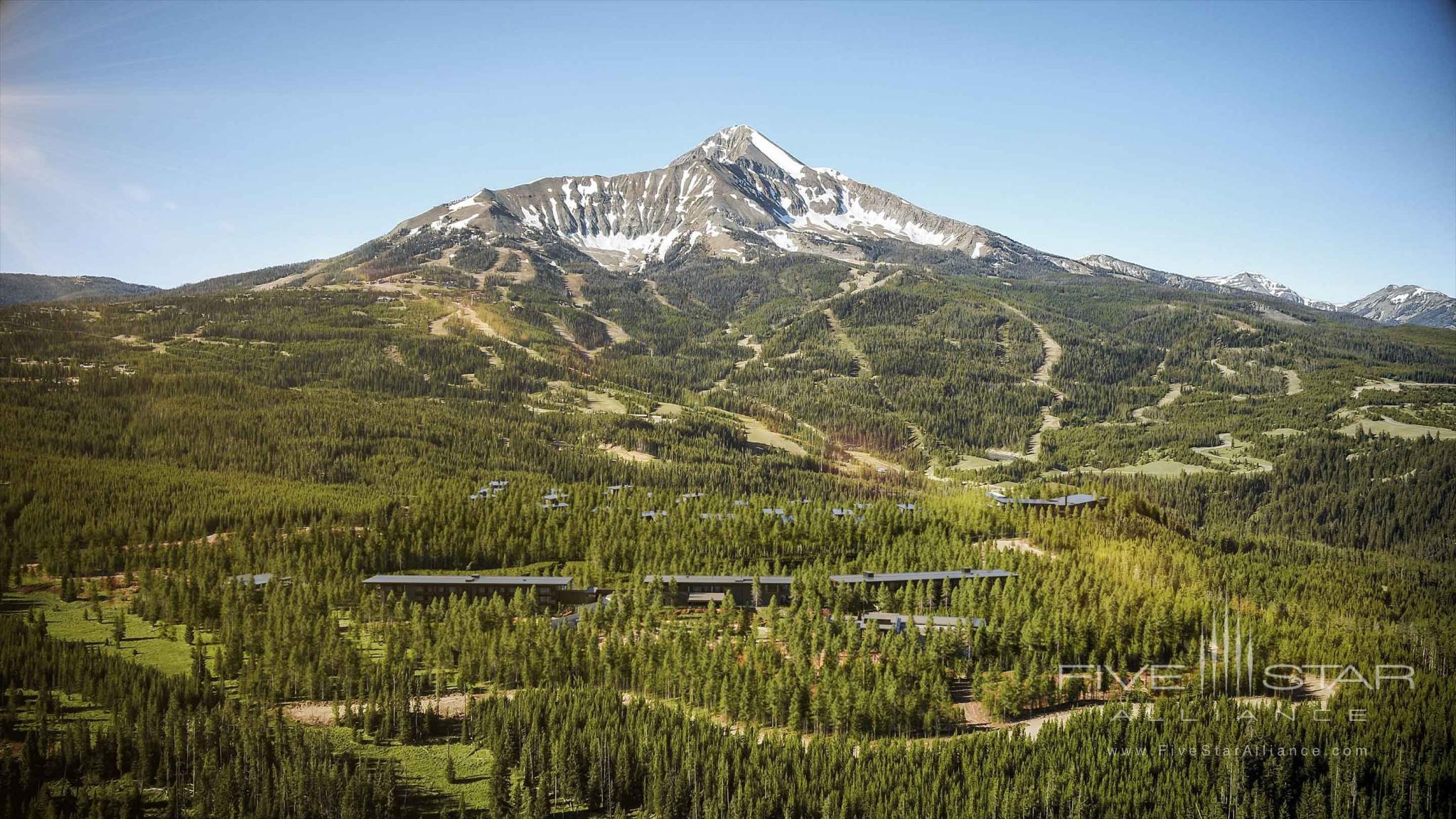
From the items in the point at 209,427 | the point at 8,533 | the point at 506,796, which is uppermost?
the point at 209,427

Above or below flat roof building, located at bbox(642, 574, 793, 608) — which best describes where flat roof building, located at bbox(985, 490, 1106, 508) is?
above

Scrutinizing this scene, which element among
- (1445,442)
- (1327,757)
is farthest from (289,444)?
(1445,442)

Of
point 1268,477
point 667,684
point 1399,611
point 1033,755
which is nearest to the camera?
point 1033,755

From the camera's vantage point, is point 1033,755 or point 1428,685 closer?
point 1033,755

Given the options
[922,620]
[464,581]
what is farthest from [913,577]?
[464,581]

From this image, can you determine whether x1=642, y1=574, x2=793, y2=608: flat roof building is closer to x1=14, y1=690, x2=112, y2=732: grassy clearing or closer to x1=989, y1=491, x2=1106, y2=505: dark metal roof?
x1=14, y1=690, x2=112, y2=732: grassy clearing

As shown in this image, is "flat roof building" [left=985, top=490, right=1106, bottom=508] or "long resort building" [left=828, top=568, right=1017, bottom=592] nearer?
"long resort building" [left=828, top=568, right=1017, bottom=592]

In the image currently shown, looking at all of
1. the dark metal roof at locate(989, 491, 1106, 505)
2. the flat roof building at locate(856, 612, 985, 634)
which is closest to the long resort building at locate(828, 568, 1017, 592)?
the flat roof building at locate(856, 612, 985, 634)

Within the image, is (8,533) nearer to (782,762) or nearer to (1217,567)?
(782,762)

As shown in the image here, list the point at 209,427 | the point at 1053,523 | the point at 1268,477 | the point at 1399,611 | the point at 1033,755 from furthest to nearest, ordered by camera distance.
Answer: the point at 1268,477
the point at 209,427
the point at 1053,523
the point at 1399,611
the point at 1033,755
